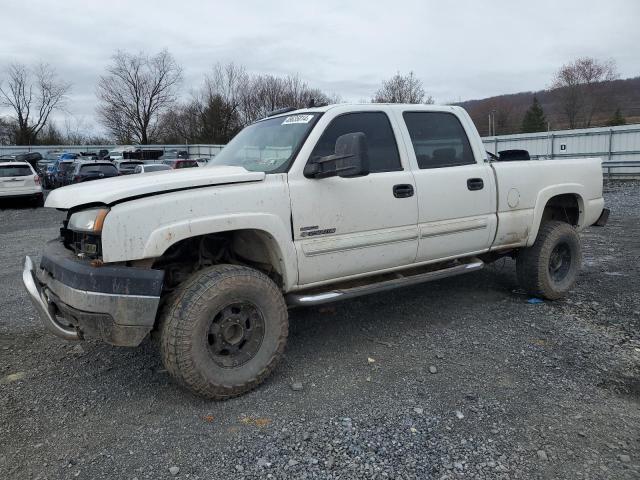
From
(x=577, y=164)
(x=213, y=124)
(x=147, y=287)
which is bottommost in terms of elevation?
(x=147, y=287)

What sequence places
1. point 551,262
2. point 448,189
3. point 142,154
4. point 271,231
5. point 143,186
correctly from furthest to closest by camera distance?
1. point 142,154
2. point 551,262
3. point 448,189
4. point 271,231
5. point 143,186

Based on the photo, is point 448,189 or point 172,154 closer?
point 448,189

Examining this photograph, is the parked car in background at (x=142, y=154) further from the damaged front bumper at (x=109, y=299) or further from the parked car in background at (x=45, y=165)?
the damaged front bumper at (x=109, y=299)

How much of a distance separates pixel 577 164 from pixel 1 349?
589 cm

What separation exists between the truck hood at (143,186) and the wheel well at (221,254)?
16.8 inches

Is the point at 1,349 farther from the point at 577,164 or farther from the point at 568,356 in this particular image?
the point at 577,164

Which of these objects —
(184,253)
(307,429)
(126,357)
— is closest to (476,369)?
(307,429)

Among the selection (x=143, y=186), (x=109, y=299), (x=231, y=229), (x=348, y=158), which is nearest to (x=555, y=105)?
(x=348, y=158)

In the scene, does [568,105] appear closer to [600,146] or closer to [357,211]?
[600,146]

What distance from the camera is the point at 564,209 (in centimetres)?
574

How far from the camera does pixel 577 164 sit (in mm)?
5395

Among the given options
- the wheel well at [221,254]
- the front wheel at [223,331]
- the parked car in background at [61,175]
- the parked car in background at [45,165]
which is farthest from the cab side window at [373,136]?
the parked car in background at [45,165]

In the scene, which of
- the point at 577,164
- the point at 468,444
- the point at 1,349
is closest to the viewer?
the point at 468,444

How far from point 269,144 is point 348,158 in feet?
3.04
